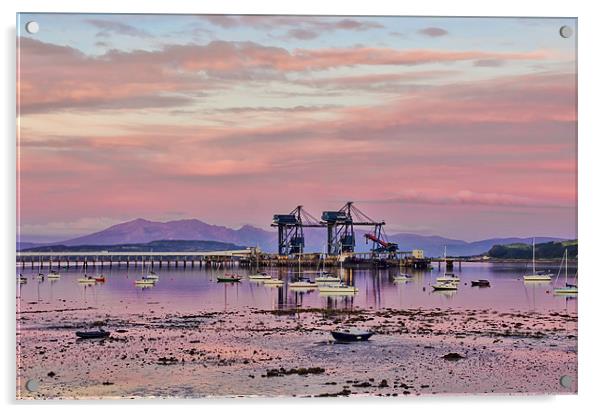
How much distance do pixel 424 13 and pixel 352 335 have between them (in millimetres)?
4178

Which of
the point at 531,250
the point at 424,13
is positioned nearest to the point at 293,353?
the point at 531,250

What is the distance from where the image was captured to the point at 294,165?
10312mm

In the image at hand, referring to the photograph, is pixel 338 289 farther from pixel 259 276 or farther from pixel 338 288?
pixel 259 276

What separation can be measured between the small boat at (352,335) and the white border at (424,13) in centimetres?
199

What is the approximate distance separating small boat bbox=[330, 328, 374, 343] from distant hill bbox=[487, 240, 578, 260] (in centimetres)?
222

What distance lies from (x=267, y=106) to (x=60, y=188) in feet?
8.52

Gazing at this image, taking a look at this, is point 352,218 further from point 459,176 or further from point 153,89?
point 153,89

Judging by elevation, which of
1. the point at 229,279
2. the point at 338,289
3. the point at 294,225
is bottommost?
the point at 229,279

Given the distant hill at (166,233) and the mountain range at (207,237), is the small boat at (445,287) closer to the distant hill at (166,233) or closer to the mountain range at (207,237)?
the mountain range at (207,237)

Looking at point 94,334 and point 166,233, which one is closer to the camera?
point 94,334

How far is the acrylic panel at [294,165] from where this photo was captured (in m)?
8.96

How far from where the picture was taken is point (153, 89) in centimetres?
956

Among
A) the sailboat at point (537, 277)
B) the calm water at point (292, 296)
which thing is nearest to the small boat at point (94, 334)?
the calm water at point (292, 296)
